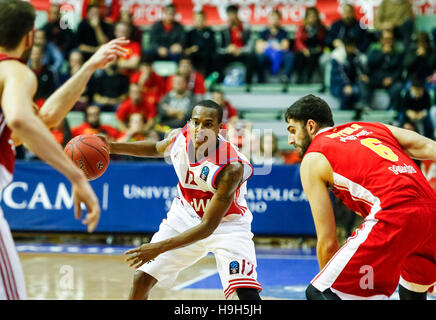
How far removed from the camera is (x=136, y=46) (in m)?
12.1

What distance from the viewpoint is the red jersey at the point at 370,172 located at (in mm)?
3465

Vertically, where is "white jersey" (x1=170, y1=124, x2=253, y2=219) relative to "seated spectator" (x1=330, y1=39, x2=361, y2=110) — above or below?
above

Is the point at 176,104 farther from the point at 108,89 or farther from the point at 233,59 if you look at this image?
the point at 233,59

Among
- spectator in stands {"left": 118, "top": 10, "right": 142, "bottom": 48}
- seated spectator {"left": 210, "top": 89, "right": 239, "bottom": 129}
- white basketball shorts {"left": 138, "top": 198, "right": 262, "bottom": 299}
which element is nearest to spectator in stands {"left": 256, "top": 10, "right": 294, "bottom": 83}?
seated spectator {"left": 210, "top": 89, "right": 239, "bottom": 129}

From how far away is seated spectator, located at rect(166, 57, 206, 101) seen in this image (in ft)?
36.5

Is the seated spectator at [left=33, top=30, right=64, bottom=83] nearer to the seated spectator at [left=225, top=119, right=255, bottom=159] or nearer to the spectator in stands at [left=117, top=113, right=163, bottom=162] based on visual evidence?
the spectator in stands at [left=117, top=113, right=163, bottom=162]

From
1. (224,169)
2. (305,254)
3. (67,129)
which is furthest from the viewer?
(67,129)

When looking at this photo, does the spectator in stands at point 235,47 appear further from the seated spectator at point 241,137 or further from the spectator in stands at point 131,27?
the seated spectator at point 241,137

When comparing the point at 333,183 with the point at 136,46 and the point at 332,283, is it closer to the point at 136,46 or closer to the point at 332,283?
the point at 332,283

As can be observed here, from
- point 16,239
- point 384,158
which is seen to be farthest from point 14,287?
point 16,239

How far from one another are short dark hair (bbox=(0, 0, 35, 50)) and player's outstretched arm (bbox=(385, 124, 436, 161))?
2.24 metres

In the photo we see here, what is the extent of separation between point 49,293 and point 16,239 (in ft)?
12.7

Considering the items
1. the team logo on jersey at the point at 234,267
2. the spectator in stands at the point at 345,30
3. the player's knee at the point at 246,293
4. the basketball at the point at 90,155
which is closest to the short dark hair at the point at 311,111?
the team logo on jersey at the point at 234,267

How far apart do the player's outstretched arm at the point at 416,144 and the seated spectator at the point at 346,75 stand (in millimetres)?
8110
